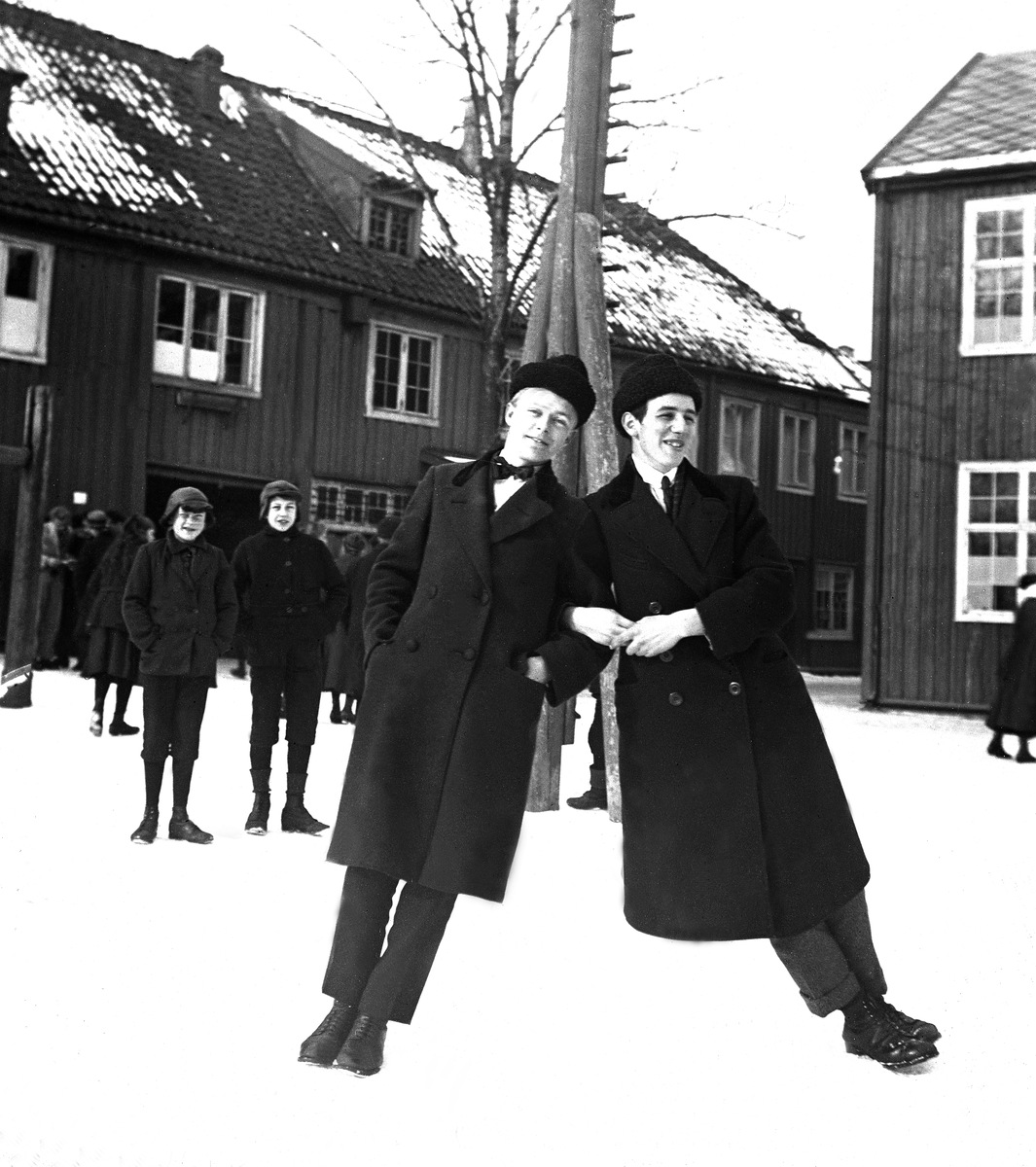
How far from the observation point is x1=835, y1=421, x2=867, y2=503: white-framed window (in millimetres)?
31609

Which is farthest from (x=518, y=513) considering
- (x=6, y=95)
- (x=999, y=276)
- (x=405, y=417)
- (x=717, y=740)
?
(x=405, y=417)

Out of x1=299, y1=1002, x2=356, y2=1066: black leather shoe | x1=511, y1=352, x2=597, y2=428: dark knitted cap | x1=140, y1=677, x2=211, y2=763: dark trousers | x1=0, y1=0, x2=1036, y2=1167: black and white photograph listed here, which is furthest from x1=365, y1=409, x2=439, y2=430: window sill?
x1=299, y1=1002, x2=356, y2=1066: black leather shoe

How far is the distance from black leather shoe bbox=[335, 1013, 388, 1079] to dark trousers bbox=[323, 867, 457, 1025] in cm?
5

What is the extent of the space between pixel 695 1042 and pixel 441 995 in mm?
786

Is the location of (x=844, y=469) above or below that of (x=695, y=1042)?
above

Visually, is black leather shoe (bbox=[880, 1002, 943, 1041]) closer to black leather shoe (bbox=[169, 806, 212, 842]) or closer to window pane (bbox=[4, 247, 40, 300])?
black leather shoe (bbox=[169, 806, 212, 842])

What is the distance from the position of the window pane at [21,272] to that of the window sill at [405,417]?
539cm

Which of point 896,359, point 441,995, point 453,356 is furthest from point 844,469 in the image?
point 441,995

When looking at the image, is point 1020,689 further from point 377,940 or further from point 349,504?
point 349,504

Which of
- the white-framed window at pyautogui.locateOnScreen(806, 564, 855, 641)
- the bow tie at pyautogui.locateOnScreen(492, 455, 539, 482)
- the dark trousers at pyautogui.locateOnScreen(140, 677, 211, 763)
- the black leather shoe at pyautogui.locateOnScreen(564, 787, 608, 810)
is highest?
the white-framed window at pyautogui.locateOnScreen(806, 564, 855, 641)

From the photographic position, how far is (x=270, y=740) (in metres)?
7.43

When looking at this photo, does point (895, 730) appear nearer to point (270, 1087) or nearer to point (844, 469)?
point (270, 1087)

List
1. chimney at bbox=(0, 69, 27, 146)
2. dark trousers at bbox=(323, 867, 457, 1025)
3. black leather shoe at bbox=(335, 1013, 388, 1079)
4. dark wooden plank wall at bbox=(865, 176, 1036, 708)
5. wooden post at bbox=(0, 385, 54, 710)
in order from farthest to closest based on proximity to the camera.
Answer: chimney at bbox=(0, 69, 27, 146), dark wooden plank wall at bbox=(865, 176, 1036, 708), wooden post at bbox=(0, 385, 54, 710), dark trousers at bbox=(323, 867, 457, 1025), black leather shoe at bbox=(335, 1013, 388, 1079)

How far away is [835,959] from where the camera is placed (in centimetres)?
382
